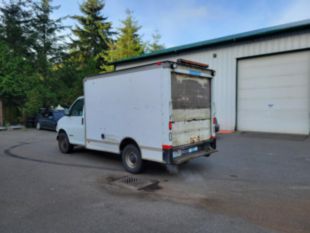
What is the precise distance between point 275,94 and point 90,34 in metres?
24.8

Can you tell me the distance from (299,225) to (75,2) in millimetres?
32952

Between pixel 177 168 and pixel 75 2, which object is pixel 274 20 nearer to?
pixel 177 168

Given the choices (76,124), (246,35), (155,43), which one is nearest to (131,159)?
(76,124)

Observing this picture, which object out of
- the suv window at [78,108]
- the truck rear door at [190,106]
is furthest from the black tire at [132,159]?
the suv window at [78,108]

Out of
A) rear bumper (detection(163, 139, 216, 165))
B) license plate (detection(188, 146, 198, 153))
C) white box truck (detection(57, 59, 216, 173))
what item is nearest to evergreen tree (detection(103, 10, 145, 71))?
white box truck (detection(57, 59, 216, 173))

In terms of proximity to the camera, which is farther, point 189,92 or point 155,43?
point 155,43

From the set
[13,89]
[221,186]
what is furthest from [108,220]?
[13,89]

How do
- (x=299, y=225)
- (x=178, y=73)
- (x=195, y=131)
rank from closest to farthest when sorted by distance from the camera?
(x=299, y=225) < (x=178, y=73) < (x=195, y=131)

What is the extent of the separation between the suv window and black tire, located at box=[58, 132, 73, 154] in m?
1.01

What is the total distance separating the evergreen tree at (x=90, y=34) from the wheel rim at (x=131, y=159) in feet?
81.1

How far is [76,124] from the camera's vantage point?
7.48 metres

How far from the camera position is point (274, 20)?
1445 cm

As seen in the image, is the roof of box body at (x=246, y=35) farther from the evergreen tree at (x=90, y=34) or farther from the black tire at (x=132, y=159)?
the evergreen tree at (x=90, y=34)

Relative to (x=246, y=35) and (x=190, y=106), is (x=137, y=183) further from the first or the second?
(x=246, y=35)
